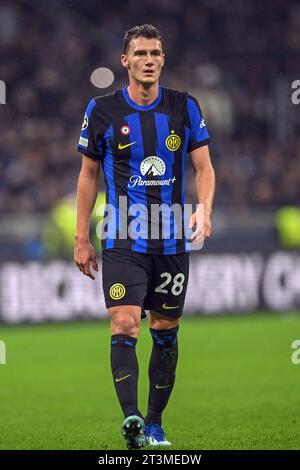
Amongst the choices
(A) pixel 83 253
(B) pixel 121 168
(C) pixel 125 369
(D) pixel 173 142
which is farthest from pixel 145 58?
(C) pixel 125 369

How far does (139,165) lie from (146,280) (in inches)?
24.0

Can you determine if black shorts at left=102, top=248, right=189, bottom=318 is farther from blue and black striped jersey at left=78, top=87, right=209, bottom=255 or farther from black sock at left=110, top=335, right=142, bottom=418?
black sock at left=110, top=335, right=142, bottom=418

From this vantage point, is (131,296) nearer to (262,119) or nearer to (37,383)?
(37,383)

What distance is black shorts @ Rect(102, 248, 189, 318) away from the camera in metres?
5.82

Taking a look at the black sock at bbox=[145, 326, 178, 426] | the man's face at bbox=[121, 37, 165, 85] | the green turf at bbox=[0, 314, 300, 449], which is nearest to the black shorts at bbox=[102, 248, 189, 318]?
the black sock at bbox=[145, 326, 178, 426]

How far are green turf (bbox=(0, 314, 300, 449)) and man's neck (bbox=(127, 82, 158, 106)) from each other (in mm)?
1837

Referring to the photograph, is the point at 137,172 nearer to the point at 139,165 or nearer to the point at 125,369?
the point at 139,165

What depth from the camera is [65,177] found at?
17.7 metres

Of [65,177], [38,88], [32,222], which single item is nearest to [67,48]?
[38,88]

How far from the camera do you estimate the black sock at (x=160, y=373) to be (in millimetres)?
6152

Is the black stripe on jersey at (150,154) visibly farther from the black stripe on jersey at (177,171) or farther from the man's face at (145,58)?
the man's face at (145,58)

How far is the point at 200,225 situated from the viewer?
5.81 m

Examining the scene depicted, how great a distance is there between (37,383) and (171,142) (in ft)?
12.8

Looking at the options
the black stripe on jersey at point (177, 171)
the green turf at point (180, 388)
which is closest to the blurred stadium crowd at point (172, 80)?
the green turf at point (180, 388)
